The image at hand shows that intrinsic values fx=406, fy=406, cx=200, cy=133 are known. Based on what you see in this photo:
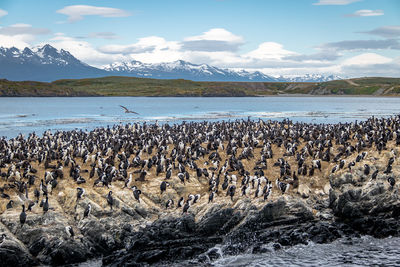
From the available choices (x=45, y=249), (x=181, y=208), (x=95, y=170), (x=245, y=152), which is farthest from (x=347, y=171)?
(x=45, y=249)

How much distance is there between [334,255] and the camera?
68.6ft

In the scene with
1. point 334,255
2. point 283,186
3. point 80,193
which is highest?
point 283,186

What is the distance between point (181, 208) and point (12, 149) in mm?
17266

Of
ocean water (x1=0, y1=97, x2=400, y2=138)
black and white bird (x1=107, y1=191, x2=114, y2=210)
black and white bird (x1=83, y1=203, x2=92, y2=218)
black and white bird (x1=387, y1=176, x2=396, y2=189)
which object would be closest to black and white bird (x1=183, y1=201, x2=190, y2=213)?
black and white bird (x1=107, y1=191, x2=114, y2=210)

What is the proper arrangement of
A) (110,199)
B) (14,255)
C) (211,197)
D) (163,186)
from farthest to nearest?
1. (163,186)
2. (211,197)
3. (110,199)
4. (14,255)

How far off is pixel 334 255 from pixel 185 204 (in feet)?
28.1

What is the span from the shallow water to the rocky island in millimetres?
649

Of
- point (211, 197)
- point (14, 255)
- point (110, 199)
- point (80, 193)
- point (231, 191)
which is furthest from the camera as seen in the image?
point (231, 191)

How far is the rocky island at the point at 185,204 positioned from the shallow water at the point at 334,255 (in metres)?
0.65

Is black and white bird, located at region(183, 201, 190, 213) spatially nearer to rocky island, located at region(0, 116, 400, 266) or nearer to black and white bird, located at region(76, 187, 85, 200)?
rocky island, located at region(0, 116, 400, 266)

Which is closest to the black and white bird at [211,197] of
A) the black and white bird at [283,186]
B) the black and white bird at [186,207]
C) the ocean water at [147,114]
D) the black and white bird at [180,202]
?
the black and white bird at [186,207]

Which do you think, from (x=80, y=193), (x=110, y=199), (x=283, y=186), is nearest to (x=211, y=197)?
(x=283, y=186)

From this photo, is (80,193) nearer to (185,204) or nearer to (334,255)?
(185,204)

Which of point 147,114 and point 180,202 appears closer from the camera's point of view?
point 180,202
